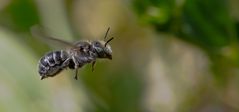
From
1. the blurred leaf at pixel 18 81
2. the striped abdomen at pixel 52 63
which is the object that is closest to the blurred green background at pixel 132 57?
the blurred leaf at pixel 18 81

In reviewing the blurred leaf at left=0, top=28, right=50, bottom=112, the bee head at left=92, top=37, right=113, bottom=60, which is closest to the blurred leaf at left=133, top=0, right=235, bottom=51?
the blurred leaf at left=0, top=28, right=50, bottom=112

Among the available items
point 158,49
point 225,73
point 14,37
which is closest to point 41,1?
point 14,37

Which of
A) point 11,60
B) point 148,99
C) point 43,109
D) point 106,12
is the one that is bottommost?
point 43,109

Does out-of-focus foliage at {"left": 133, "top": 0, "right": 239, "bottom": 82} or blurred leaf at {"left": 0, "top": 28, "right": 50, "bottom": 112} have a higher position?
out-of-focus foliage at {"left": 133, "top": 0, "right": 239, "bottom": 82}

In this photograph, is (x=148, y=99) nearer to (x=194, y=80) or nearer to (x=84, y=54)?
(x=194, y=80)

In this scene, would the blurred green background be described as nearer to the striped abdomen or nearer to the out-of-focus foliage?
the out-of-focus foliage

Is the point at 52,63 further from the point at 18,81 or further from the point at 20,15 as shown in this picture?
the point at 20,15

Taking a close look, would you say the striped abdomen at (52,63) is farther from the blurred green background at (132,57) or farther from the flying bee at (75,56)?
the blurred green background at (132,57)
